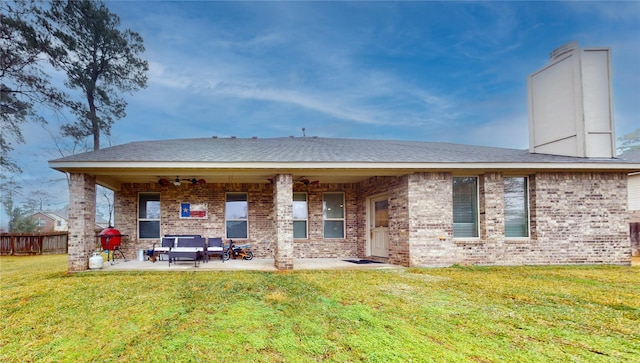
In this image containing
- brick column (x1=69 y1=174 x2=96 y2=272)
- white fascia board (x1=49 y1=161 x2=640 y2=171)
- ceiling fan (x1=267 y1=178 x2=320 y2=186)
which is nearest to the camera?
white fascia board (x1=49 y1=161 x2=640 y2=171)

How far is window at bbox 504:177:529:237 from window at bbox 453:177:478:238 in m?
0.91

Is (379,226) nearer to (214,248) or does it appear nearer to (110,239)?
(214,248)

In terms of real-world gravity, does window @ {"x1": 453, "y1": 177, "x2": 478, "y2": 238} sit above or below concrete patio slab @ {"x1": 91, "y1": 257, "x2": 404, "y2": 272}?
above

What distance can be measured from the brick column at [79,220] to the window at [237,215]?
405cm

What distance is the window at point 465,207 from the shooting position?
31.5 feet

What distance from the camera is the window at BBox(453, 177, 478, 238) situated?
9609mm

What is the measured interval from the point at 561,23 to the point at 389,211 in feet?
42.6

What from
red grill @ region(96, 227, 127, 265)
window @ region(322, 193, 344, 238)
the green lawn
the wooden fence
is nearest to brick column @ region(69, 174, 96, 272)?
the green lawn

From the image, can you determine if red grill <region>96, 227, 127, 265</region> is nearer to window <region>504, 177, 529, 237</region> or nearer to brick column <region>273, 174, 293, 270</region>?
brick column <region>273, 174, 293, 270</region>

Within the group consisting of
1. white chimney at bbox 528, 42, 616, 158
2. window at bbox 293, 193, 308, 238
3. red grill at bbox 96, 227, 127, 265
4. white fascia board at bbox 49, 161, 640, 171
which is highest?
white chimney at bbox 528, 42, 616, 158

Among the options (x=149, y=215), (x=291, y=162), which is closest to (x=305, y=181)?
(x=291, y=162)

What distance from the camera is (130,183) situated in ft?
37.8

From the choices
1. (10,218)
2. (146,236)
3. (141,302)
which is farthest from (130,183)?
(10,218)

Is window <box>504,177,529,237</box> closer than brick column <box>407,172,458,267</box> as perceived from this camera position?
No
